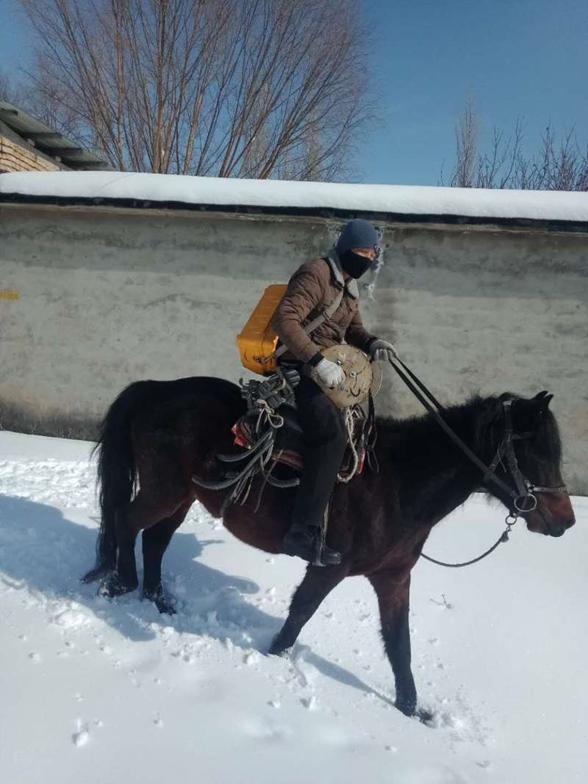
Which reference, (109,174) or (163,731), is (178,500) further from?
(109,174)

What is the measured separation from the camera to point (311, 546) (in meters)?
2.86

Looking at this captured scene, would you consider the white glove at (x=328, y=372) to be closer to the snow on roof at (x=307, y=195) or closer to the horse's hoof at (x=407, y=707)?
the horse's hoof at (x=407, y=707)

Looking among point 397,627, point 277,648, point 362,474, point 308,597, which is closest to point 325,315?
point 362,474

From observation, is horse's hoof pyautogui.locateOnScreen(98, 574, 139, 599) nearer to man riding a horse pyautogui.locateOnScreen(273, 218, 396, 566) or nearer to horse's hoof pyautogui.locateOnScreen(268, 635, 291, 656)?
horse's hoof pyautogui.locateOnScreen(268, 635, 291, 656)

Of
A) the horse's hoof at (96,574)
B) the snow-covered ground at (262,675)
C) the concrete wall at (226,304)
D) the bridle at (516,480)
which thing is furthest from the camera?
the concrete wall at (226,304)

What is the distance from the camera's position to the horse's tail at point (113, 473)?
12.0 ft

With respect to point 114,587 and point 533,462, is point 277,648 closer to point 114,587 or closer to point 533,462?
point 114,587

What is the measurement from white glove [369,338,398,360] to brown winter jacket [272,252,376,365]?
0.20 meters

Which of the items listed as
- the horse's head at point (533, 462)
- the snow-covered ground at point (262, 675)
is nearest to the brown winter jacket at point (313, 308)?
the horse's head at point (533, 462)

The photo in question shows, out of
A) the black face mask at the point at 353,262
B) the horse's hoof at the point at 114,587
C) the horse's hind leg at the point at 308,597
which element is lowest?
the horse's hoof at the point at 114,587

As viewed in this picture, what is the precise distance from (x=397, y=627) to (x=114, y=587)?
70.3 inches

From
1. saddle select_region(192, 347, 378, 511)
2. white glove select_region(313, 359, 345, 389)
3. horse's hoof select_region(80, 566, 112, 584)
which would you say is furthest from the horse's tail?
white glove select_region(313, 359, 345, 389)

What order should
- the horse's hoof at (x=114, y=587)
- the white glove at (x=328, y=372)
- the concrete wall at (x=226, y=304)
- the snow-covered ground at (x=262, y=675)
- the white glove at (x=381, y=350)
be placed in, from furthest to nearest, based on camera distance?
1. the concrete wall at (x=226, y=304)
2. the horse's hoof at (x=114, y=587)
3. the white glove at (x=381, y=350)
4. the white glove at (x=328, y=372)
5. the snow-covered ground at (x=262, y=675)

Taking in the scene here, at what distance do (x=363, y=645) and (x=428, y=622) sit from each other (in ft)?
1.97
